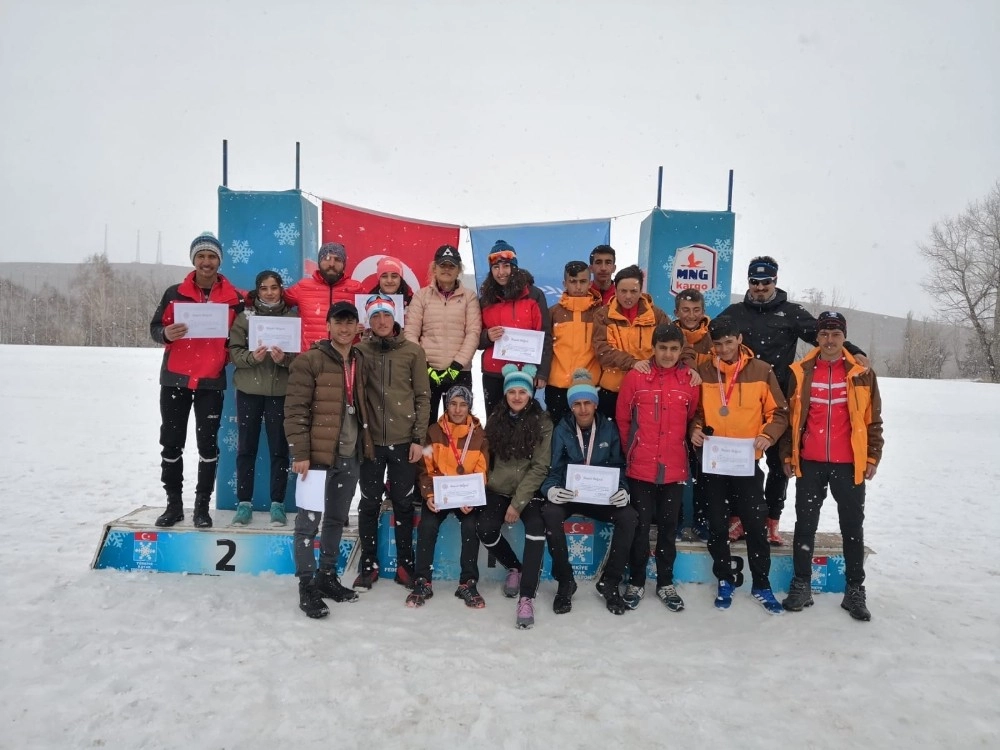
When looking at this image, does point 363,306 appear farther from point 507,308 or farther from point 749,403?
Answer: point 749,403

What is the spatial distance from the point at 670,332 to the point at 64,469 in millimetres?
7992

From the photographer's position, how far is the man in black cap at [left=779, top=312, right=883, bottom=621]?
14.4 feet

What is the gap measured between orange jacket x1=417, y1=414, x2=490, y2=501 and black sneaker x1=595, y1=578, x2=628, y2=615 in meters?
1.14

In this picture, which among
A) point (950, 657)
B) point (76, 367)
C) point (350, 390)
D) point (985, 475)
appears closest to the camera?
point (950, 657)

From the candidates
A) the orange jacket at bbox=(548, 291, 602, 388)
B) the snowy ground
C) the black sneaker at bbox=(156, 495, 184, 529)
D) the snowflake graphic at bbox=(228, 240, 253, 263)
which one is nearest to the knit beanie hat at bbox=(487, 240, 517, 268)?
the orange jacket at bbox=(548, 291, 602, 388)

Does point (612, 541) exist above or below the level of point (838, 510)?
below

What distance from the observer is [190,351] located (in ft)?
16.2

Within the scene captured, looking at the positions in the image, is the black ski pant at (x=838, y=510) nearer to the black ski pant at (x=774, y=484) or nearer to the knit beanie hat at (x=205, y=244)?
the black ski pant at (x=774, y=484)

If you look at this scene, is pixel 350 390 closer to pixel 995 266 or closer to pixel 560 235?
pixel 560 235

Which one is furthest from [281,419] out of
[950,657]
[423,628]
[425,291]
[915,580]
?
[915,580]

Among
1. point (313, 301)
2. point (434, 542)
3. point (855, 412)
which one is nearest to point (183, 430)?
point (313, 301)

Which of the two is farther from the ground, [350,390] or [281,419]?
[350,390]

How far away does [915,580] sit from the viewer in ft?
16.8

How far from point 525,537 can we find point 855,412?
2.48 meters
